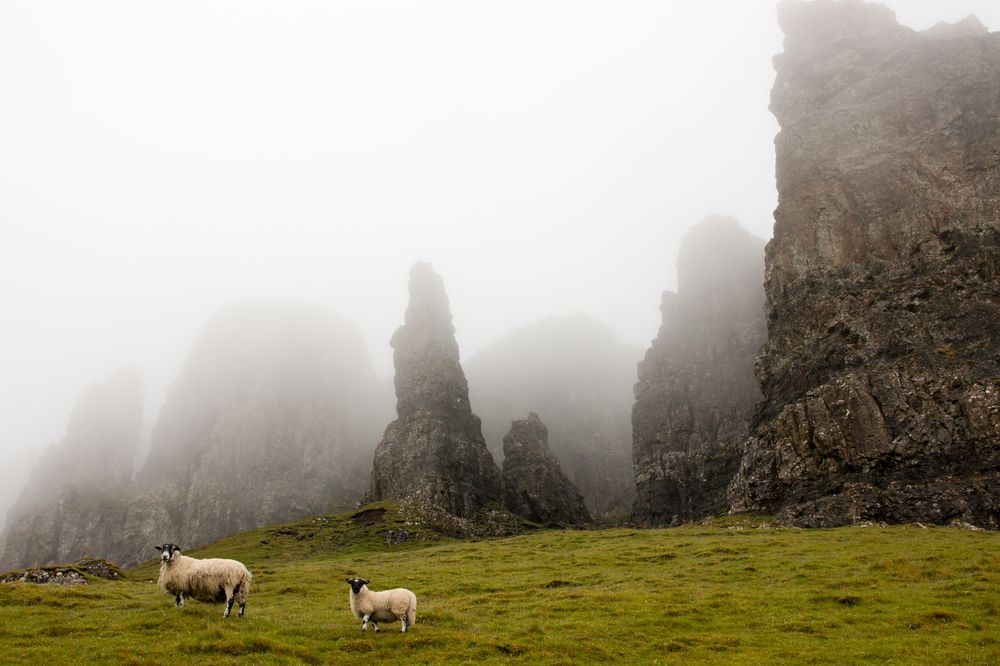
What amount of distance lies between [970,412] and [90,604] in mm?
87210

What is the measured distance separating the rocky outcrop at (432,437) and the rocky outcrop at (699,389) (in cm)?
3854

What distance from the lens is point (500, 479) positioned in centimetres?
13925

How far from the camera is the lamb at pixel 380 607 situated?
89.6ft

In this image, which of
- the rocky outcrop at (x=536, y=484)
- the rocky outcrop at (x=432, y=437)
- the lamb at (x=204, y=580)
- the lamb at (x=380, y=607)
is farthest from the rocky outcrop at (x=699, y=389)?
the lamb at (x=204, y=580)

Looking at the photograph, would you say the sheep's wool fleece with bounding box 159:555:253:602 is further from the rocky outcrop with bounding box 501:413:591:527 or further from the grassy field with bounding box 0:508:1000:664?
the rocky outcrop with bounding box 501:413:591:527

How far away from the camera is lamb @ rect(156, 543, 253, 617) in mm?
27938

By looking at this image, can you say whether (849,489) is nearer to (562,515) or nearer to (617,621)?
(617,621)

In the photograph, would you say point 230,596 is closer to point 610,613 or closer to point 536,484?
point 610,613

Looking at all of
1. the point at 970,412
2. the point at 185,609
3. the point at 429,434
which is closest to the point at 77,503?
the point at 429,434

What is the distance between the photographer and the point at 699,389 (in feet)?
504

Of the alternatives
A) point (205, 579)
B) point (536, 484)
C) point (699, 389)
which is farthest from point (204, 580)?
point (699, 389)

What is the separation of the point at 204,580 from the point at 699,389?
141 m

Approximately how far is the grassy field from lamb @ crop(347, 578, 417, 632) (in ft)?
2.17

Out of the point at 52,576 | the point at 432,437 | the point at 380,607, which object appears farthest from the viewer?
the point at 432,437
